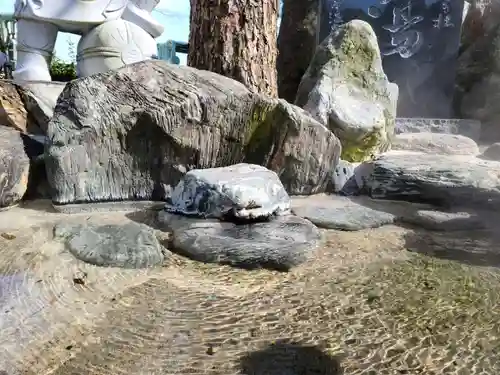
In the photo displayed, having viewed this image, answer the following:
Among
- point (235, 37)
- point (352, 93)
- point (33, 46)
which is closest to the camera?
point (235, 37)

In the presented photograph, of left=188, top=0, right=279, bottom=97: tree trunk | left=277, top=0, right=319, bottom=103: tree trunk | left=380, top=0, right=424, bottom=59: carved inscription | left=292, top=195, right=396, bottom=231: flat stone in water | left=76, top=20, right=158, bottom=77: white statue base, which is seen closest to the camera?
left=292, top=195, right=396, bottom=231: flat stone in water

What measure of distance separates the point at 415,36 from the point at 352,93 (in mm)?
4491

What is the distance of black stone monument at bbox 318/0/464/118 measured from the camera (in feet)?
27.2

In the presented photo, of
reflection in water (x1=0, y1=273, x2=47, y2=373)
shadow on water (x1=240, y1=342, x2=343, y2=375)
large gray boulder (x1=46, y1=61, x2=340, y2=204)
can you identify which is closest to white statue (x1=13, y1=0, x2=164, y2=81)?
large gray boulder (x1=46, y1=61, x2=340, y2=204)

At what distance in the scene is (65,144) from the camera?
2941 mm

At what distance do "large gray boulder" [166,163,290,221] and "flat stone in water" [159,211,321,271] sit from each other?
0.22 ft

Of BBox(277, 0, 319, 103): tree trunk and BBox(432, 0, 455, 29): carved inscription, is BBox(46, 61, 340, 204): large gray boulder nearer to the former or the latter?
BBox(277, 0, 319, 103): tree trunk

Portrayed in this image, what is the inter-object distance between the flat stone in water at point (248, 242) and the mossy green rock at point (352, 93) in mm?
2038

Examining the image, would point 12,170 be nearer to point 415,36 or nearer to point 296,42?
point 296,42

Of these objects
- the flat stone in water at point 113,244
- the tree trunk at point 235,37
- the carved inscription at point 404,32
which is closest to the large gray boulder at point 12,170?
the flat stone in water at point 113,244

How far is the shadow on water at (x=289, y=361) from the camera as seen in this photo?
140cm

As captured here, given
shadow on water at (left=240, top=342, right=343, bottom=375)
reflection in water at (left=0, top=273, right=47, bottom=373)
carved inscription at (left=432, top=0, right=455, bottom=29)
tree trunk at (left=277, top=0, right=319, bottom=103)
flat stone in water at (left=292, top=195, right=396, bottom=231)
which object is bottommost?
reflection in water at (left=0, top=273, right=47, bottom=373)

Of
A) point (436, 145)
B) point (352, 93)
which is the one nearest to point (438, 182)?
point (352, 93)

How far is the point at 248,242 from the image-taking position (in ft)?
7.52
